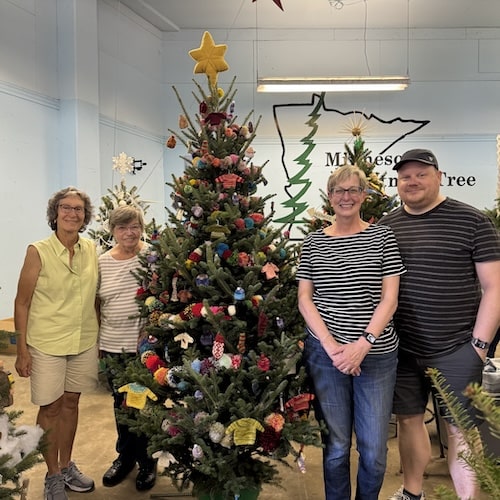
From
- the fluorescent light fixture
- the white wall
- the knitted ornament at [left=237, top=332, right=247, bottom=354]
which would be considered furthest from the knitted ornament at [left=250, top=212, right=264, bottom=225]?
the white wall

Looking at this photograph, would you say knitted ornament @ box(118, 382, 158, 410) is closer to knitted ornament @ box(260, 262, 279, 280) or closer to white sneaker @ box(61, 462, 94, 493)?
knitted ornament @ box(260, 262, 279, 280)

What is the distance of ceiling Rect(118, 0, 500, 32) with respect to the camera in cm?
681

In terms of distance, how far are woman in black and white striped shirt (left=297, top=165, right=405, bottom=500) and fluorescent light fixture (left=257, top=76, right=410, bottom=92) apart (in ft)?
14.6

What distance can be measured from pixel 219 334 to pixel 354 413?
68cm

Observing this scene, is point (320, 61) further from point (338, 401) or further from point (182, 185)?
point (338, 401)

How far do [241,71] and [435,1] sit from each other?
10.2 ft

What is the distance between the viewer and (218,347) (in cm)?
204

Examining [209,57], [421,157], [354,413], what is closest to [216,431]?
[354,413]

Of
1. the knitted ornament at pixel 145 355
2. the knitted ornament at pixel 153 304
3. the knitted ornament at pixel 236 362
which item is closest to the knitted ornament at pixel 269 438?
the knitted ornament at pixel 236 362

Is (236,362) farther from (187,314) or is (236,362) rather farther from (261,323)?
(187,314)

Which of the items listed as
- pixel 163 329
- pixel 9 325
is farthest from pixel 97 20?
pixel 163 329

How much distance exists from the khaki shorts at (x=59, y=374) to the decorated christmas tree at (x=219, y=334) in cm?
37

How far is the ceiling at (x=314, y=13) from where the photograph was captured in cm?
681

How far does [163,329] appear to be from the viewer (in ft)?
7.37
